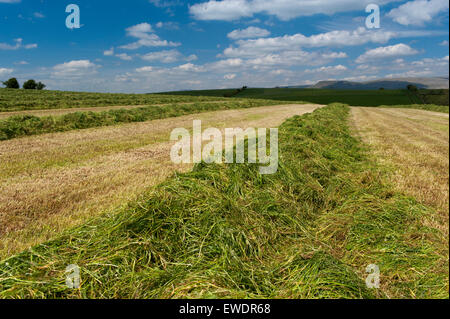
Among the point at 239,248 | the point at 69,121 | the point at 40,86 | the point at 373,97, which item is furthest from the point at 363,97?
the point at 40,86

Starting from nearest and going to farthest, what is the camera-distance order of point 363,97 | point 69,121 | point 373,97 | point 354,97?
point 69,121 < point 373,97 < point 363,97 < point 354,97

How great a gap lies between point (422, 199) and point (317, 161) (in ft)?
6.13

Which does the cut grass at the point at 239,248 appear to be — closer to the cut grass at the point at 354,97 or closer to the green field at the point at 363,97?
the green field at the point at 363,97

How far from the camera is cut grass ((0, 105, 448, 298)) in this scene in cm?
218

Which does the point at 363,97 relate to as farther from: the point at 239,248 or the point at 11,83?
the point at 11,83

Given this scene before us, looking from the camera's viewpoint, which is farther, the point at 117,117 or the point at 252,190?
the point at 117,117

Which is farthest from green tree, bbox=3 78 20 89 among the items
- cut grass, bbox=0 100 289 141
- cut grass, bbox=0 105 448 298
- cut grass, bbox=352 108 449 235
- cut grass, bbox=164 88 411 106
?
cut grass, bbox=0 105 448 298

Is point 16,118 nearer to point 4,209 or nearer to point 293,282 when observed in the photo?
point 4,209

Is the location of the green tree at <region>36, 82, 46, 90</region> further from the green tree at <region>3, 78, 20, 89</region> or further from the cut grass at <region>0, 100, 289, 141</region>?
the cut grass at <region>0, 100, 289, 141</region>

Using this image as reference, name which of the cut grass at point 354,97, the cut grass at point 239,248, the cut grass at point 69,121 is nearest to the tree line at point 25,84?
the cut grass at point 354,97

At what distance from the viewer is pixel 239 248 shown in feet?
8.80
